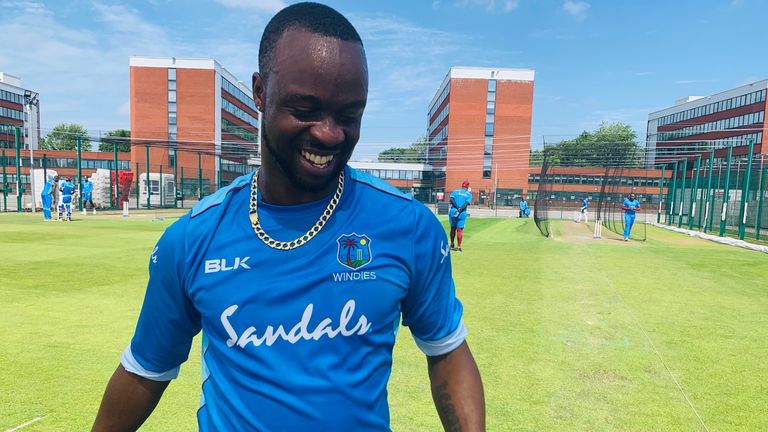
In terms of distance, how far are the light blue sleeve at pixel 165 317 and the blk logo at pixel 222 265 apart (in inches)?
3.1

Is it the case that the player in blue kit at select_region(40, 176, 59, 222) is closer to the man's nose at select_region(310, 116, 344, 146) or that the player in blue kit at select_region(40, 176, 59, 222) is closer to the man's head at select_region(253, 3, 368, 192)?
the man's head at select_region(253, 3, 368, 192)

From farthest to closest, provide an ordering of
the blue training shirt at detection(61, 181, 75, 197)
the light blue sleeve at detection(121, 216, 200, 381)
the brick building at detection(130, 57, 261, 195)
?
the brick building at detection(130, 57, 261, 195) < the blue training shirt at detection(61, 181, 75, 197) < the light blue sleeve at detection(121, 216, 200, 381)

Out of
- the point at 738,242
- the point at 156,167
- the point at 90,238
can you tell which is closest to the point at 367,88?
the point at 90,238

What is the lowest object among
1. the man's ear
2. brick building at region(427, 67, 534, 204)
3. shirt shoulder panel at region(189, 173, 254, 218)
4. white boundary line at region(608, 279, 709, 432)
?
white boundary line at region(608, 279, 709, 432)

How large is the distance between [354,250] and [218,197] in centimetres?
47

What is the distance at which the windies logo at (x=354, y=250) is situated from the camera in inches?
50.9

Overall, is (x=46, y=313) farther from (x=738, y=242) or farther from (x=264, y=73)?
(x=738, y=242)

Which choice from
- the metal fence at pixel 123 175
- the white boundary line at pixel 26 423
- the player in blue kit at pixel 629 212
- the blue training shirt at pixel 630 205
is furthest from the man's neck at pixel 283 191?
the metal fence at pixel 123 175

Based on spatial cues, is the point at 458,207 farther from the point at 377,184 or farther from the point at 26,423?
the point at 377,184

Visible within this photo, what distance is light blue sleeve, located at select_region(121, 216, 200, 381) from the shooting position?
1316 mm

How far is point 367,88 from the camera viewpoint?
4.31 feet

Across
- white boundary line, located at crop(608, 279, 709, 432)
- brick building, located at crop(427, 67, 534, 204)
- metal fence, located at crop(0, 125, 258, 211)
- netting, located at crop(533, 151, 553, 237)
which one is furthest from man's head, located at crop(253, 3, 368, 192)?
brick building, located at crop(427, 67, 534, 204)

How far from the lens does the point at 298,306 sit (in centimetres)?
124

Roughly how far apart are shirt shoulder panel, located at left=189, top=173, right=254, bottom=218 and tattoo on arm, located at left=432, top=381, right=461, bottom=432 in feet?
2.89
